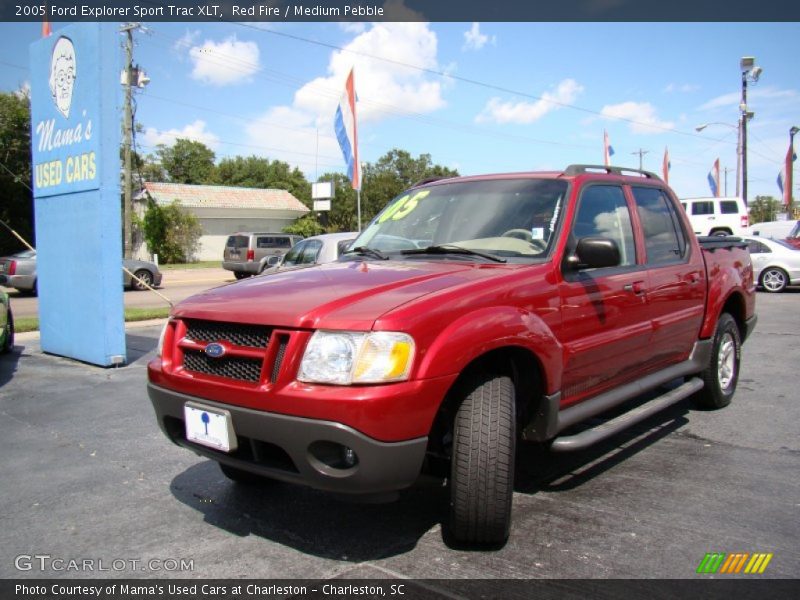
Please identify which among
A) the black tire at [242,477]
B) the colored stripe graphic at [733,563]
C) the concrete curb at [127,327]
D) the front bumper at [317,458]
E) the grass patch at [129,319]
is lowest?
the colored stripe graphic at [733,563]

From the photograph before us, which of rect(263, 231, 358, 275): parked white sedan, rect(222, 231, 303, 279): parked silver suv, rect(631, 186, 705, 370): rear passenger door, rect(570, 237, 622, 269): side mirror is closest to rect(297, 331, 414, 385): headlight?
rect(570, 237, 622, 269): side mirror

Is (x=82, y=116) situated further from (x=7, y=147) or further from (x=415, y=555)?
(x=7, y=147)

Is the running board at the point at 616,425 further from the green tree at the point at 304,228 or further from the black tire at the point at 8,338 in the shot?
the green tree at the point at 304,228

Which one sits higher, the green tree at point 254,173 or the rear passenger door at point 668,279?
the green tree at point 254,173

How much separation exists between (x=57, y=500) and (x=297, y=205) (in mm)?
41474

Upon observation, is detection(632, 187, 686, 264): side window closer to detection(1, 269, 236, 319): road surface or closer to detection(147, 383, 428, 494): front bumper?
detection(147, 383, 428, 494): front bumper

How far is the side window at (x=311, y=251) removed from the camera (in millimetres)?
12114

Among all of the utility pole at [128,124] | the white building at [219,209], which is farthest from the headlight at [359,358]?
the white building at [219,209]

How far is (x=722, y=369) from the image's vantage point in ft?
18.0

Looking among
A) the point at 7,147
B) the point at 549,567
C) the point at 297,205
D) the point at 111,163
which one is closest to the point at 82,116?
the point at 111,163

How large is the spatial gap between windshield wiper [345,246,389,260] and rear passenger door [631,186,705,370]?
5.85 feet

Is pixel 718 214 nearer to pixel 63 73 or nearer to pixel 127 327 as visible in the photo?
pixel 127 327

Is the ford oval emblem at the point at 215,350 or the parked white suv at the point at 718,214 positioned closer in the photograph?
the ford oval emblem at the point at 215,350

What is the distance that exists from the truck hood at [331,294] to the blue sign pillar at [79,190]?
4.42 m
